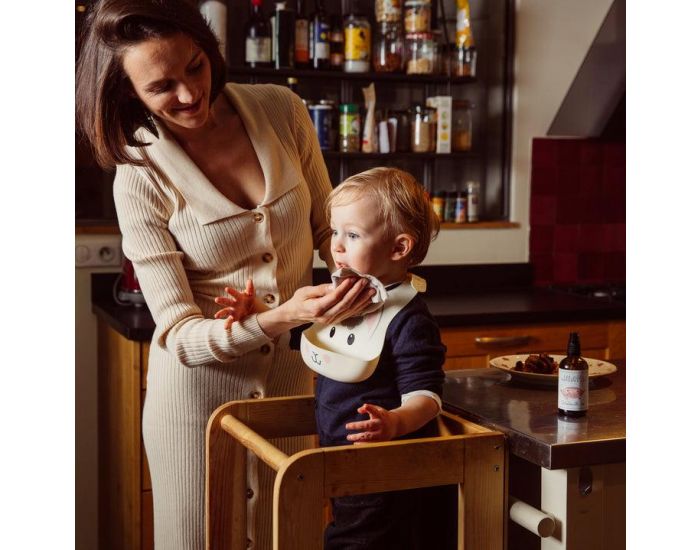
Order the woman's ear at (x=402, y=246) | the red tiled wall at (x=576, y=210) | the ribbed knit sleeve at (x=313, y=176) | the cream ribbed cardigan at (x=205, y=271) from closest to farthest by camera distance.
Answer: the woman's ear at (x=402, y=246) → the cream ribbed cardigan at (x=205, y=271) → the ribbed knit sleeve at (x=313, y=176) → the red tiled wall at (x=576, y=210)

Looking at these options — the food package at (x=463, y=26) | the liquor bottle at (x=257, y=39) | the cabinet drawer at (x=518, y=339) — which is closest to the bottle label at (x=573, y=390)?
the cabinet drawer at (x=518, y=339)

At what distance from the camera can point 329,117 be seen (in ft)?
10.2

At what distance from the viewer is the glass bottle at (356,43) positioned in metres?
3.11

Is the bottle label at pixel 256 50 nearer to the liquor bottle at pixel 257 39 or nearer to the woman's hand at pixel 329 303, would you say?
the liquor bottle at pixel 257 39

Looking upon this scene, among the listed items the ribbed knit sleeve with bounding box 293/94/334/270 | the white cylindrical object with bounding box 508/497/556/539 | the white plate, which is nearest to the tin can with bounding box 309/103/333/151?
the ribbed knit sleeve with bounding box 293/94/334/270

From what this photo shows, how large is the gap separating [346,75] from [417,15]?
0.31 metres

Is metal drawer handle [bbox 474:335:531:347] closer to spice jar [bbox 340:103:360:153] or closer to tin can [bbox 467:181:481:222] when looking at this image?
tin can [bbox 467:181:481:222]

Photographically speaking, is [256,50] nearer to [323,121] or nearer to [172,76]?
[323,121]

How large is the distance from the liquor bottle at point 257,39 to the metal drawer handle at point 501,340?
1139mm

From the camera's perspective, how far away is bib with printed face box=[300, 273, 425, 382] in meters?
1.40

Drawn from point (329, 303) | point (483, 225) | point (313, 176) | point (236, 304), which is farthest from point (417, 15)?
point (329, 303)

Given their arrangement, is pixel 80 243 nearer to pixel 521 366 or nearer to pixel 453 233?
pixel 453 233

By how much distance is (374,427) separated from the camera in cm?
126
